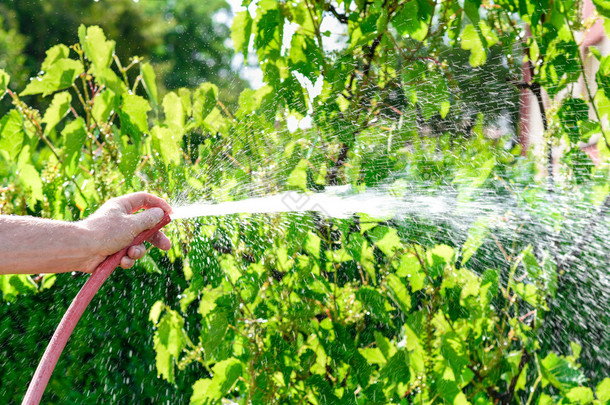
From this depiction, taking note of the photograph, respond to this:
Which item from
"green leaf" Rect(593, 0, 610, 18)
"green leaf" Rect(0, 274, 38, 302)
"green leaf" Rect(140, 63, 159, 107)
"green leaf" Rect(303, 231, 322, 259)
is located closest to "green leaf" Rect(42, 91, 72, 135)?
"green leaf" Rect(140, 63, 159, 107)

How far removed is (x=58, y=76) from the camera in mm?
1740

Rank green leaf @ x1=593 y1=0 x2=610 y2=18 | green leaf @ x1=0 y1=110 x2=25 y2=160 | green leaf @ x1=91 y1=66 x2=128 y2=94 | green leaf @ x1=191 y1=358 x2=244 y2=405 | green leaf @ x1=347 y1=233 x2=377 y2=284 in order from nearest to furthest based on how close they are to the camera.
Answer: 1. green leaf @ x1=593 y1=0 x2=610 y2=18
2. green leaf @ x1=347 y1=233 x2=377 y2=284
3. green leaf @ x1=191 y1=358 x2=244 y2=405
4. green leaf @ x1=91 y1=66 x2=128 y2=94
5. green leaf @ x1=0 y1=110 x2=25 y2=160

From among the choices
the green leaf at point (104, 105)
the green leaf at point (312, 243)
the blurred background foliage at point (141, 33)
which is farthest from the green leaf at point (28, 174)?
the blurred background foliage at point (141, 33)

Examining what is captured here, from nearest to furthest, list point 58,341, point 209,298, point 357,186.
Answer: point 58,341, point 357,186, point 209,298

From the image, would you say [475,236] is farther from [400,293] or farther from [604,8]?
[604,8]

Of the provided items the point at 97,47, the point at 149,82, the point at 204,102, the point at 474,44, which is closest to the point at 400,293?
the point at 474,44

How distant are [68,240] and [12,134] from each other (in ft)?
3.10

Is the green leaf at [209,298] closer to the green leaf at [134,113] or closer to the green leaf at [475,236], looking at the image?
the green leaf at [134,113]

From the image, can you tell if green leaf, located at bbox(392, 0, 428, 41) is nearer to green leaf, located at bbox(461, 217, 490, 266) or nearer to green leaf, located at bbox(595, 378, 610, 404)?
green leaf, located at bbox(461, 217, 490, 266)

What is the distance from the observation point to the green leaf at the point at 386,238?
145cm

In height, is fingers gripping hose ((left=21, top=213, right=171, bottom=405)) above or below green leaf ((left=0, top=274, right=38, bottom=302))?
above

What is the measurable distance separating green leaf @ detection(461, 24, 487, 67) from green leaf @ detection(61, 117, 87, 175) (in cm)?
118

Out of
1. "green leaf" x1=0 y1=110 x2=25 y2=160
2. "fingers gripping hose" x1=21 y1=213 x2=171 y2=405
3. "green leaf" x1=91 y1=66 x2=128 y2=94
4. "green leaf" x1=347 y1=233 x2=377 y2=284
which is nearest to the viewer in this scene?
"fingers gripping hose" x1=21 y1=213 x2=171 y2=405

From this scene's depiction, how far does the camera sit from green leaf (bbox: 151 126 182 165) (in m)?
1.81
